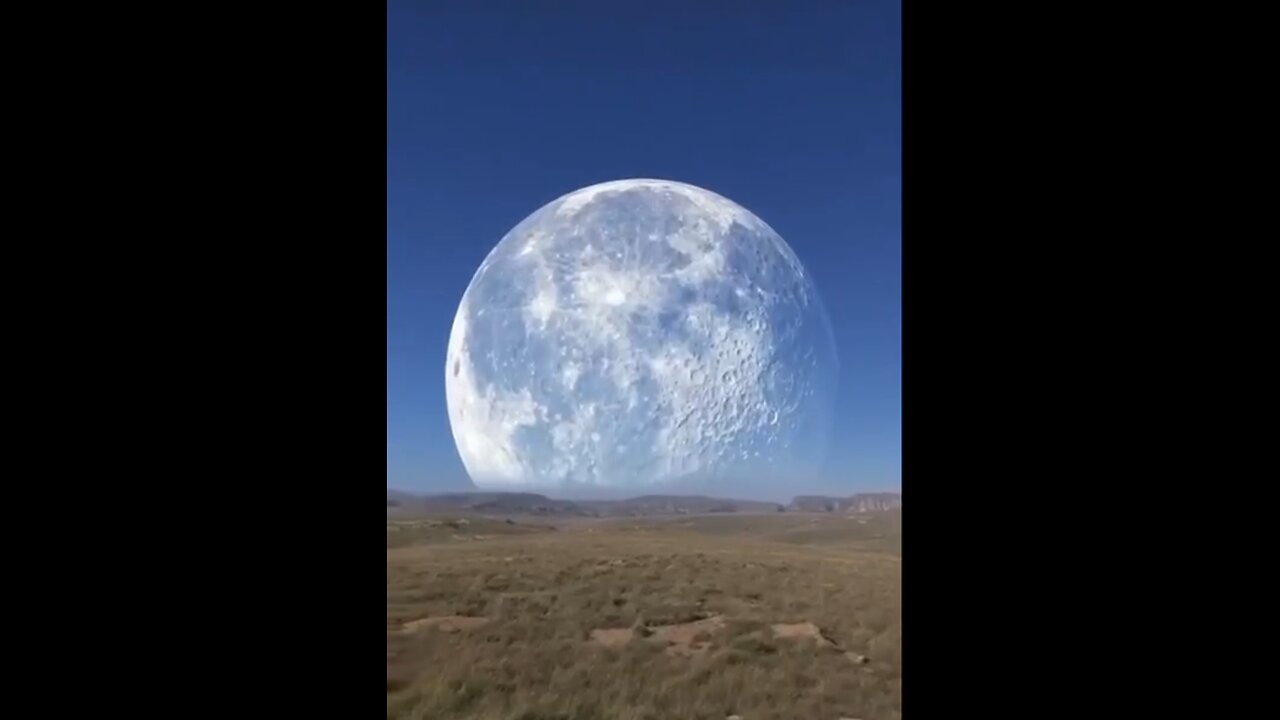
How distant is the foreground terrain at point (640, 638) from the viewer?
24.7 ft

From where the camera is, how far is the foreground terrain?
297 inches

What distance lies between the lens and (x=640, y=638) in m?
10.3
